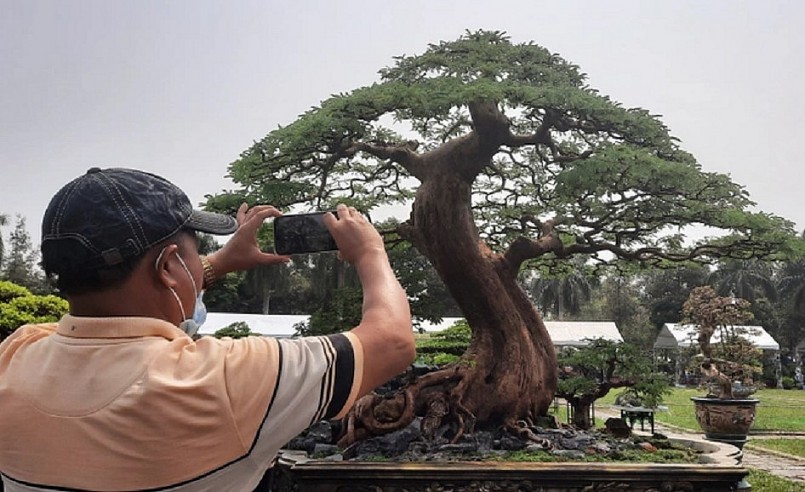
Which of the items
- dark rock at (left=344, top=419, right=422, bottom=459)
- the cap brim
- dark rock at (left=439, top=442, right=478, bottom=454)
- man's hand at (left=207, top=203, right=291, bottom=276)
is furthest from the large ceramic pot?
the cap brim

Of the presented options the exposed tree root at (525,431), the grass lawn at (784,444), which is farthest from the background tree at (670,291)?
the exposed tree root at (525,431)

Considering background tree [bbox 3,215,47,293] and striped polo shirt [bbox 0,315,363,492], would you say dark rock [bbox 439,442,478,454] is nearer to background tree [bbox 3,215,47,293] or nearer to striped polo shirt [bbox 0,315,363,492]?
striped polo shirt [bbox 0,315,363,492]

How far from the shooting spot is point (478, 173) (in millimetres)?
5645

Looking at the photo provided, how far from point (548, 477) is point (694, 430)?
28.7 ft

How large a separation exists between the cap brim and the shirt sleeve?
0.78 ft

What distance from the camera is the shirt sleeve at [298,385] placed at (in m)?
0.84

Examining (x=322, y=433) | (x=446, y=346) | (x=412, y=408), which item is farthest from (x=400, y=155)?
(x=446, y=346)

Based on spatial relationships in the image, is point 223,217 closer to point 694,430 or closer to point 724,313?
point 724,313

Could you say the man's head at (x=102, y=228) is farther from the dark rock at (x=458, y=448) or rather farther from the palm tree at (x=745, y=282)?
the palm tree at (x=745, y=282)

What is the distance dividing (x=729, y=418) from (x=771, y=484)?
190cm

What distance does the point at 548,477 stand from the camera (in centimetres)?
408

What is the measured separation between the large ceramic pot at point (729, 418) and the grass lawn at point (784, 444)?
112cm

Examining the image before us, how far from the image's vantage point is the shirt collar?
2.95 ft

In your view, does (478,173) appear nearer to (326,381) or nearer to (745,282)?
(326,381)
